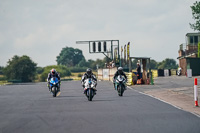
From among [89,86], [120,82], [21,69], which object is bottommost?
[89,86]

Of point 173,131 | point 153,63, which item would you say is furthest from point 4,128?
point 153,63

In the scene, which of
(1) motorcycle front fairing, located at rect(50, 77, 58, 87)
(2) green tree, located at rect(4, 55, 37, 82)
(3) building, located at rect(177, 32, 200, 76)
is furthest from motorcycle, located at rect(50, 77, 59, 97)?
(2) green tree, located at rect(4, 55, 37, 82)

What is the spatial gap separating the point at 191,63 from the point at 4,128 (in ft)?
179

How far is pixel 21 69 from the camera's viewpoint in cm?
10725

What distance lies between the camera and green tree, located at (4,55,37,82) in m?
108

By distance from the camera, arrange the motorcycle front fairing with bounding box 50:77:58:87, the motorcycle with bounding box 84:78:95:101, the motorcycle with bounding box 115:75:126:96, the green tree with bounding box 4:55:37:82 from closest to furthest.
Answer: the motorcycle with bounding box 84:78:95:101 < the motorcycle with bounding box 115:75:126:96 < the motorcycle front fairing with bounding box 50:77:58:87 < the green tree with bounding box 4:55:37:82

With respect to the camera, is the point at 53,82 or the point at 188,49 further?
the point at 188,49

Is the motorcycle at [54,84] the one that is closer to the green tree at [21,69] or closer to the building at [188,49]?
the building at [188,49]

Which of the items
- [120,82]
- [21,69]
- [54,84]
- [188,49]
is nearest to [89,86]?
[120,82]

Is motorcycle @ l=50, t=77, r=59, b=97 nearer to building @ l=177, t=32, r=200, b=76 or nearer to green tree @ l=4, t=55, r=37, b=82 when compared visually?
building @ l=177, t=32, r=200, b=76

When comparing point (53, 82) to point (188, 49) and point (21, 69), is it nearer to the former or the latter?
point (188, 49)

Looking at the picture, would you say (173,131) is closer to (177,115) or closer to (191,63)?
(177,115)

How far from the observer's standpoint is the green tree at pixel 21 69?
10819 centimetres

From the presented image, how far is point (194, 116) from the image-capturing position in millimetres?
11289
